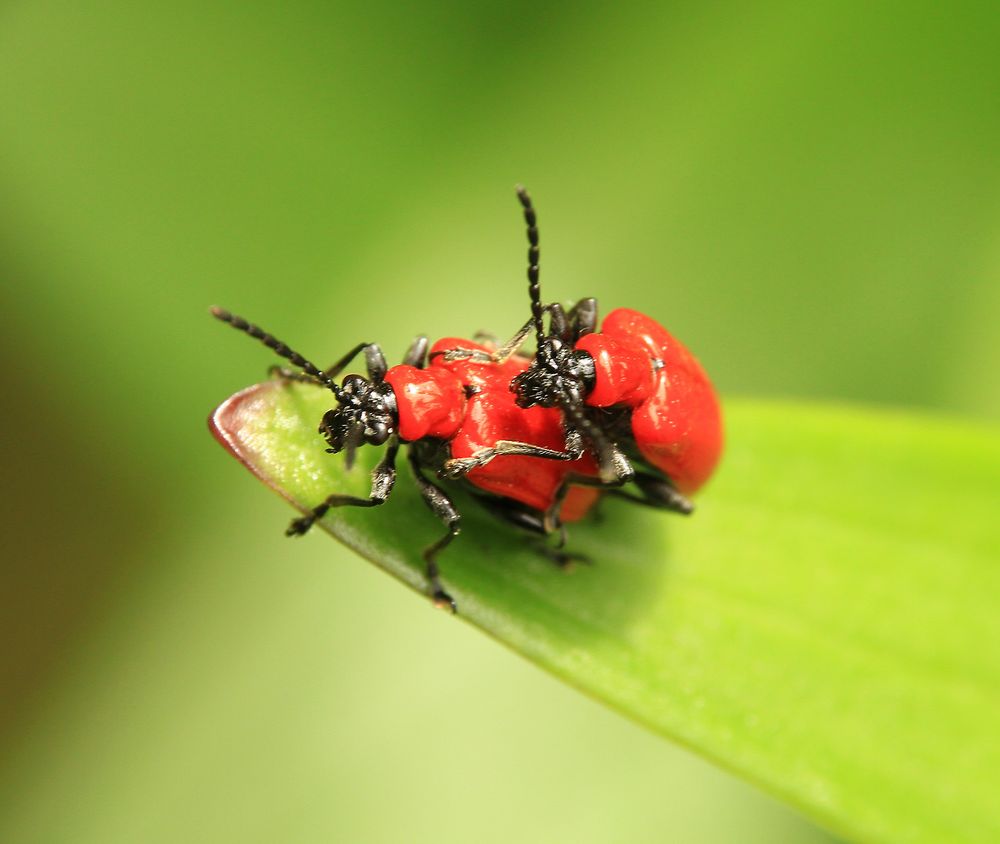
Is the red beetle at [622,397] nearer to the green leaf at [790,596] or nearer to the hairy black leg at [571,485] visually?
the hairy black leg at [571,485]

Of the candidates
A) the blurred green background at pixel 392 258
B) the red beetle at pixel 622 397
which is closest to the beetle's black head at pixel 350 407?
the red beetle at pixel 622 397

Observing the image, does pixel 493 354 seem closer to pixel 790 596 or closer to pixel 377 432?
pixel 377 432

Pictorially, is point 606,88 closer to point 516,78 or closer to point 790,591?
point 516,78

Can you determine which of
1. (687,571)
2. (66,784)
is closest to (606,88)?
(687,571)

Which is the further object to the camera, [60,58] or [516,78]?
[516,78]

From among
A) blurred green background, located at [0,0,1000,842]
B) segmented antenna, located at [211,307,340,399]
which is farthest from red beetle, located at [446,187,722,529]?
blurred green background, located at [0,0,1000,842]

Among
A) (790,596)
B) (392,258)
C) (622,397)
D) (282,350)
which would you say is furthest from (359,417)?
(392,258)
